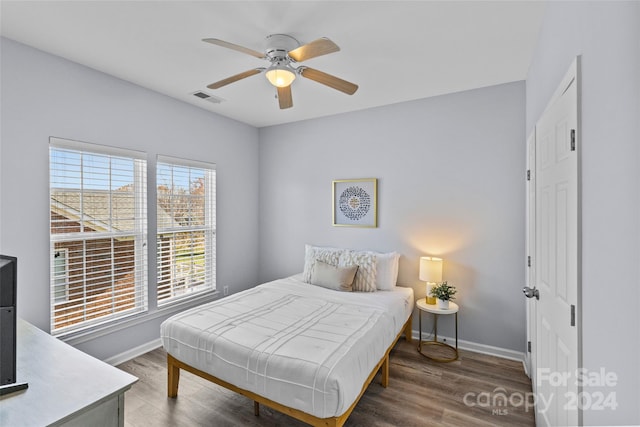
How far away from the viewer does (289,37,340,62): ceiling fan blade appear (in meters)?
1.75

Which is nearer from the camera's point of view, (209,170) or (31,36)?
(31,36)

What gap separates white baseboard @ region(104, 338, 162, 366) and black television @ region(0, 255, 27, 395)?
6.36ft

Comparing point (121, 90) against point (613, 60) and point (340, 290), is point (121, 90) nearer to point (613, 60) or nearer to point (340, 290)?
point (340, 290)

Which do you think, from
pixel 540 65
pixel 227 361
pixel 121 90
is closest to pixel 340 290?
pixel 227 361

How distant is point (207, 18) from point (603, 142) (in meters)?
2.25

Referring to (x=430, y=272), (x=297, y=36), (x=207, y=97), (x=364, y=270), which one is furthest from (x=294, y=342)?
(x=207, y=97)

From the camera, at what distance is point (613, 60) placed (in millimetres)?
862

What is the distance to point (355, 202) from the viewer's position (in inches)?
153

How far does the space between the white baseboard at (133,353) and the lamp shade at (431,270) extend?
9.84ft

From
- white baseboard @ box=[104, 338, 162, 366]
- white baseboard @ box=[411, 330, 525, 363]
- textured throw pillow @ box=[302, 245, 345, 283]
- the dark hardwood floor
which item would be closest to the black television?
the dark hardwood floor

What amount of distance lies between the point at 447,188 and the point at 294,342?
238 centimetres

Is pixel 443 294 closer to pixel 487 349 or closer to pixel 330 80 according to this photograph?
pixel 487 349

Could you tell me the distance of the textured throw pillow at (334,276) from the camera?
3.27 meters

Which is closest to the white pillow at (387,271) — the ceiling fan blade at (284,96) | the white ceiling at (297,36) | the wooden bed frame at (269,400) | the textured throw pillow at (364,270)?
the textured throw pillow at (364,270)
